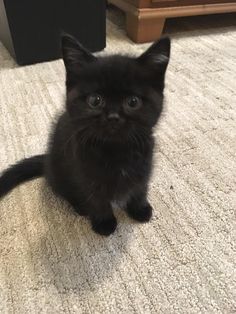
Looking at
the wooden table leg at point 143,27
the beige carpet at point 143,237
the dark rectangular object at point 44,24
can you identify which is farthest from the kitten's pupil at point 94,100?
the wooden table leg at point 143,27

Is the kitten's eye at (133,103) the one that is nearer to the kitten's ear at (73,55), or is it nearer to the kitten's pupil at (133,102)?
the kitten's pupil at (133,102)

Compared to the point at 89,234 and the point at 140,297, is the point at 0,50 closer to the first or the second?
the point at 89,234

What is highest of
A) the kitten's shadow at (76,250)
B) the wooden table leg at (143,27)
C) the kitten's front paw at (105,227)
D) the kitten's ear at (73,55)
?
the kitten's ear at (73,55)

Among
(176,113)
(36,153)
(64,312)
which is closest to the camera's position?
(64,312)

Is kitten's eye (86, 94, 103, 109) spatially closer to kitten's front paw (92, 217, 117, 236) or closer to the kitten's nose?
the kitten's nose

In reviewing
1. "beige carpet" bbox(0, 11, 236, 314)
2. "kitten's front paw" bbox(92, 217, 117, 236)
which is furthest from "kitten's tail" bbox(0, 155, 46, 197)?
"kitten's front paw" bbox(92, 217, 117, 236)

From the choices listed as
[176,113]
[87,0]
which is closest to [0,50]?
[87,0]

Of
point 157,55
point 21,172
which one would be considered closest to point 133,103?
point 157,55
